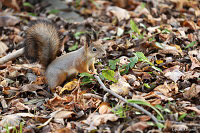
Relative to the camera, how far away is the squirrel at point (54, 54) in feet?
15.1

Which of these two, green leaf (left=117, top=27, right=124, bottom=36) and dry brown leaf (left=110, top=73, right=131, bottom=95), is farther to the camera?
green leaf (left=117, top=27, right=124, bottom=36)

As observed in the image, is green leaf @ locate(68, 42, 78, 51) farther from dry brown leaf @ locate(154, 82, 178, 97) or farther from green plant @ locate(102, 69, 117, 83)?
dry brown leaf @ locate(154, 82, 178, 97)

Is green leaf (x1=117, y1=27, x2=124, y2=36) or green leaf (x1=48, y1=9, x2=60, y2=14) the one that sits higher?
green leaf (x1=48, y1=9, x2=60, y2=14)

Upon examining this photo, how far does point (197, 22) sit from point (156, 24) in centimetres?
89

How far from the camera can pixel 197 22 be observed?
233 inches

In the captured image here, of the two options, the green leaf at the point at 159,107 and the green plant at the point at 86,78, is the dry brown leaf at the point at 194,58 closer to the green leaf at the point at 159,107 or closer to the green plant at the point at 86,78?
the green leaf at the point at 159,107

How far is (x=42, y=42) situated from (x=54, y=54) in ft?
0.98

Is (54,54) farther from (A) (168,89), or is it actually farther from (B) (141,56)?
(A) (168,89)

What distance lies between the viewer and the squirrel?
15.1ft

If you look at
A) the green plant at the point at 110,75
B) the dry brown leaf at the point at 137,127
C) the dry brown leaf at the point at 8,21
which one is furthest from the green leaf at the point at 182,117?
the dry brown leaf at the point at 8,21

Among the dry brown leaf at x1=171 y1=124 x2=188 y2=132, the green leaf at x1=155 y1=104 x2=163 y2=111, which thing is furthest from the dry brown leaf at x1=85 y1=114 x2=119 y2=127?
the dry brown leaf at x1=171 y1=124 x2=188 y2=132

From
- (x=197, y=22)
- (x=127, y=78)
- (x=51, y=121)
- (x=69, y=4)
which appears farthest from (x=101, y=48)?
(x=69, y=4)

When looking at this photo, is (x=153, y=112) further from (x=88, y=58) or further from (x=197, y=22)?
(x=197, y=22)

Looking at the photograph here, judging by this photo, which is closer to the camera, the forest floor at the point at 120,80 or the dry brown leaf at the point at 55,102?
the forest floor at the point at 120,80
